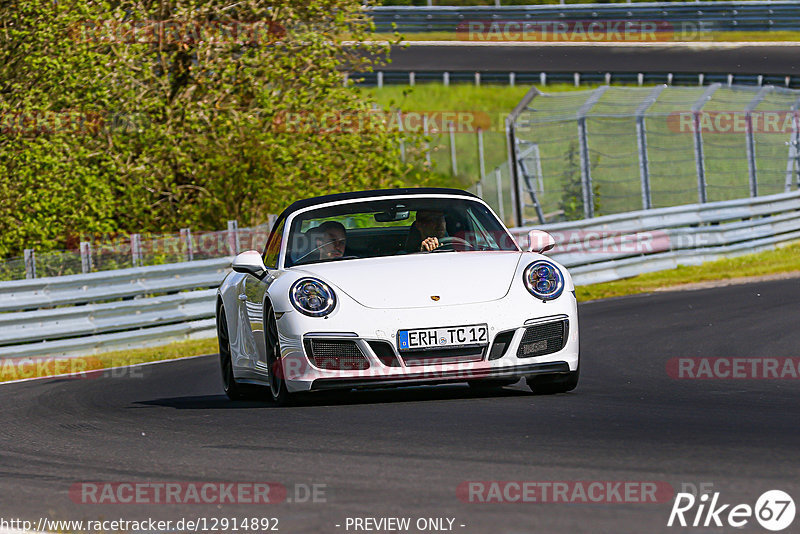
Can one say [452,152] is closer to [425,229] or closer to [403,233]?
[403,233]

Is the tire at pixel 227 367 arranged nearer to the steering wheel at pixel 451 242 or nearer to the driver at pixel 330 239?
the driver at pixel 330 239

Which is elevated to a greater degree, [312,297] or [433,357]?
[312,297]

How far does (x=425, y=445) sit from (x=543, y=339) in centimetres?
193

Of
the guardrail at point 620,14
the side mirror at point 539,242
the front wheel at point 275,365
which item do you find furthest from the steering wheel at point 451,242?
the guardrail at point 620,14

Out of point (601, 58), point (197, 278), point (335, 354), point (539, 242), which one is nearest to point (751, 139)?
point (197, 278)

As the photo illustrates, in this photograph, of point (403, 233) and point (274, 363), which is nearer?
point (274, 363)

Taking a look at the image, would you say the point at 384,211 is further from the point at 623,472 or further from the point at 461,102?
the point at 461,102

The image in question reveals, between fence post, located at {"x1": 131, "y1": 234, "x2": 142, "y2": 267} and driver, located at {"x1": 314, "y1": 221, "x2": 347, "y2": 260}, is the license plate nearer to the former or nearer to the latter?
driver, located at {"x1": 314, "y1": 221, "x2": 347, "y2": 260}

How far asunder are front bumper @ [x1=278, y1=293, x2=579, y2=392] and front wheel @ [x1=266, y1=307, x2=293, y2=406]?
115 millimetres

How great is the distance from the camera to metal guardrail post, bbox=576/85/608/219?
71.6 ft

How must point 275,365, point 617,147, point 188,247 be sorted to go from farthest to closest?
point 617,147
point 188,247
point 275,365

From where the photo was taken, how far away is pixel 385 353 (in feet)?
25.8

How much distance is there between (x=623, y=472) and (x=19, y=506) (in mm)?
2334

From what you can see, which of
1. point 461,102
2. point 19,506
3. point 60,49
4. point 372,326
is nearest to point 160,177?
point 60,49
